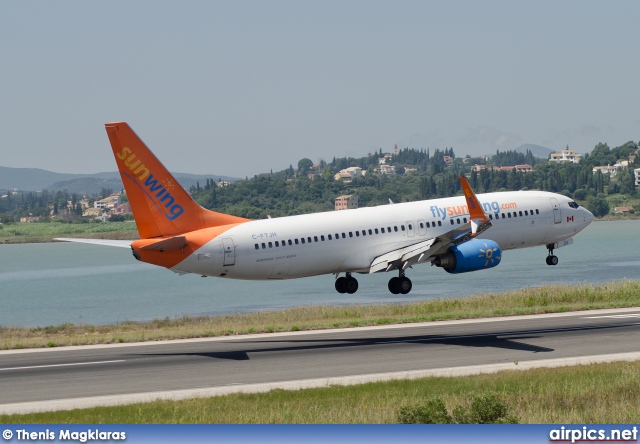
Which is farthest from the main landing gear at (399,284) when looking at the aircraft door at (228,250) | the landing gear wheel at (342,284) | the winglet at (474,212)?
the aircraft door at (228,250)

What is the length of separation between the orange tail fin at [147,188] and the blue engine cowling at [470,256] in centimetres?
1384

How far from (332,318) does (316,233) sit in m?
4.90

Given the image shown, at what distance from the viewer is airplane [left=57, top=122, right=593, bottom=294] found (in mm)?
49375

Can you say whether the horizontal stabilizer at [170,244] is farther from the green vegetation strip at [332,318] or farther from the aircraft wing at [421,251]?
the aircraft wing at [421,251]

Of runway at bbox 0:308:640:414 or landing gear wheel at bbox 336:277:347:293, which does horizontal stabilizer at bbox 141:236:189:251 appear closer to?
runway at bbox 0:308:640:414

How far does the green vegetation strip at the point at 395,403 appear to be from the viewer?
82.3 feet

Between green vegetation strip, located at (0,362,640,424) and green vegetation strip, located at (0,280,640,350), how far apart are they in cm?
1945

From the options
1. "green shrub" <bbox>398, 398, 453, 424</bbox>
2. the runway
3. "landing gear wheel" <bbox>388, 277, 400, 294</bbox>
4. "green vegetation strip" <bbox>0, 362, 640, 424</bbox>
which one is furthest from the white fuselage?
"green shrub" <bbox>398, 398, 453, 424</bbox>

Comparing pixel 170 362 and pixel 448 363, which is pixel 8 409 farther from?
pixel 448 363

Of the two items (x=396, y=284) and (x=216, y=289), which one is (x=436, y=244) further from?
(x=216, y=289)

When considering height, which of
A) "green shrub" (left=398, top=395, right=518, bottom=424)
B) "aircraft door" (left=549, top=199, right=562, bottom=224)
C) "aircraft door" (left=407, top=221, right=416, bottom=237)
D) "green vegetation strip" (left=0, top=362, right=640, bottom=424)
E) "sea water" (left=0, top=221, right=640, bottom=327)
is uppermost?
"aircraft door" (left=549, top=199, right=562, bottom=224)

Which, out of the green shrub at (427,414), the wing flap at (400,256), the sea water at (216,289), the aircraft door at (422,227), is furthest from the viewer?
the sea water at (216,289)

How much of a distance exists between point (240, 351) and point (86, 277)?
104 m

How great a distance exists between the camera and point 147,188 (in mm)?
49469
